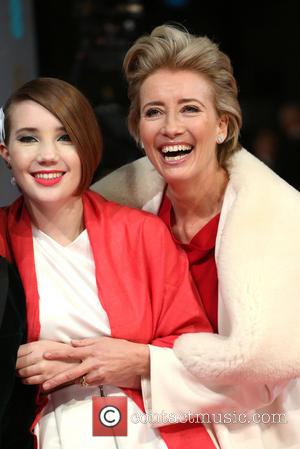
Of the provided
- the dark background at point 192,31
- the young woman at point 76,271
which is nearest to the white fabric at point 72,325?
the young woman at point 76,271

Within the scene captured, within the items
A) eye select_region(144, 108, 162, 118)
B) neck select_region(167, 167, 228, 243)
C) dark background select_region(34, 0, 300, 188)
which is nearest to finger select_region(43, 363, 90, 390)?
neck select_region(167, 167, 228, 243)

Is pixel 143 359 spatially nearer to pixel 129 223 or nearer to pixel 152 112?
pixel 129 223

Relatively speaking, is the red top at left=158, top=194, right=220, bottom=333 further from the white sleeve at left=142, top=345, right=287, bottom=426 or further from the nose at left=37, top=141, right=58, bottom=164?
the nose at left=37, top=141, right=58, bottom=164

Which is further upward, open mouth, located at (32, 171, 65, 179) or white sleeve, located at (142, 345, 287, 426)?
open mouth, located at (32, 171, 65, 179)

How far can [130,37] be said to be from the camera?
9.30 feet

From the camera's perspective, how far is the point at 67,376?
5.40 ft

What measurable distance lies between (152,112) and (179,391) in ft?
2.23

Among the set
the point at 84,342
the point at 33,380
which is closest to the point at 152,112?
the point at 84,342

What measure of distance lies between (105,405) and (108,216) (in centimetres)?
42

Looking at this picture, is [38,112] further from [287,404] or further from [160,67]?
[287,404]

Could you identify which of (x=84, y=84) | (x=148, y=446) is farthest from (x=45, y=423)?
(x=84, y=84)

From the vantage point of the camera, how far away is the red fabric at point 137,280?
1699mm

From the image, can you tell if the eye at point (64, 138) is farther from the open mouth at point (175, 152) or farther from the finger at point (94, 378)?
the finger at point (94, 378)

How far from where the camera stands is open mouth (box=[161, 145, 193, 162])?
1.87 m
